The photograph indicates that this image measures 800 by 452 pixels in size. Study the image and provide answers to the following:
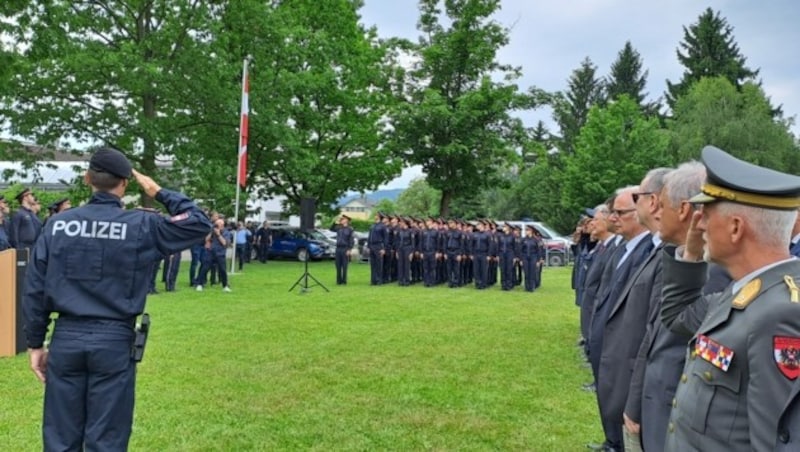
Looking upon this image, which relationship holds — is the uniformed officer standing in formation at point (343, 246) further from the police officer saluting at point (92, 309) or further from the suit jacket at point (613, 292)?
the police officer saluting at point (92, 309)

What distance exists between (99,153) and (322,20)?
26.2 metres

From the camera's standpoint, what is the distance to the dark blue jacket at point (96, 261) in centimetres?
340

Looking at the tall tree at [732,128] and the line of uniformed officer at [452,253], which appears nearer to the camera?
the line of uniformed officer at [452,253]

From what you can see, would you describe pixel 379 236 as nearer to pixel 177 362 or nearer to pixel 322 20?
pixel 177 362

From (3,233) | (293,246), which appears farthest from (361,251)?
(3,233)

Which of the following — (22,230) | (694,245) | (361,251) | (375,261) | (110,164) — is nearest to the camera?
(694,245)

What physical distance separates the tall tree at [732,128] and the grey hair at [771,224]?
121ft

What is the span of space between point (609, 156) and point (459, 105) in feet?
52.3

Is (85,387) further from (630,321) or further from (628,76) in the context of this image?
(628,76)

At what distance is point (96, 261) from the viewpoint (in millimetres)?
3426

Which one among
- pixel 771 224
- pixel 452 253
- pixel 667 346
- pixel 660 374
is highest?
pixel 771 224

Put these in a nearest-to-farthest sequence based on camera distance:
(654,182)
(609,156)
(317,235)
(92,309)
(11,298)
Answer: (654,182) → (92,309) → (11,298) → (317,235) → (609,156)

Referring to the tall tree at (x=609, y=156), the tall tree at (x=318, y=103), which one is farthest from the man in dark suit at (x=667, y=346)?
the tall tree at (x=609, y=156)

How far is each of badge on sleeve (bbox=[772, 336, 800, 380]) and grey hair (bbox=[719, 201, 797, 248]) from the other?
1.06ft
